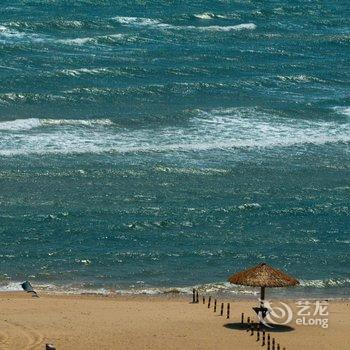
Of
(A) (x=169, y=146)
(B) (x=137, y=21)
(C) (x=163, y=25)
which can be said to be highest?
(B) (x=137, y=21)

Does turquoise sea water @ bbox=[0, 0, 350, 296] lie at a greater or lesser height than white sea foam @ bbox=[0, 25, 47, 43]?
lesser

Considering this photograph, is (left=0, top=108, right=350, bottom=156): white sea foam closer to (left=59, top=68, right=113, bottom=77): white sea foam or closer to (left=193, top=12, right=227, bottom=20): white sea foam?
(left=59, top=68, right=113, bottom=77): white sea foam

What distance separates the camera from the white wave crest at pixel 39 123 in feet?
189

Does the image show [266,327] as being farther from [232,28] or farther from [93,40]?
[232,28]

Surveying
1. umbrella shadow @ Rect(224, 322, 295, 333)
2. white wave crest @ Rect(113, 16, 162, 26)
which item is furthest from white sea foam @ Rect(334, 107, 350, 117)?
umbrella shadow @ Rect(224, 322, 295, 333)

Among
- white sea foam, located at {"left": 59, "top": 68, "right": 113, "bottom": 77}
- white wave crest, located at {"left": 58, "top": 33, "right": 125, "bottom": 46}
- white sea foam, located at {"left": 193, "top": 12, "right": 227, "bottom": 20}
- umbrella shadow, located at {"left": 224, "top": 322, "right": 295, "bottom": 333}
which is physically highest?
white sea foam, located at {"left": 193, "top": 12, "right": 227, "bottom": 20}

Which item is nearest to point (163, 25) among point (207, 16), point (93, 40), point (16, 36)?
point (207, 16)

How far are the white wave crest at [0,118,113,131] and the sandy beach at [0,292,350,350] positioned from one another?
18669 mm

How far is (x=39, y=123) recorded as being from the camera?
58.5m

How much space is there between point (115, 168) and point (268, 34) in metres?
29.0

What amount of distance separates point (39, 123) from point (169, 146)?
640cm

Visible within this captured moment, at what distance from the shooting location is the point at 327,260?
4434 centimetres

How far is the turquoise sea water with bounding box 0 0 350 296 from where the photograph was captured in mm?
43781

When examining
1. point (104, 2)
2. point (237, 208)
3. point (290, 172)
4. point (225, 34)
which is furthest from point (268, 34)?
point (237, 208)
